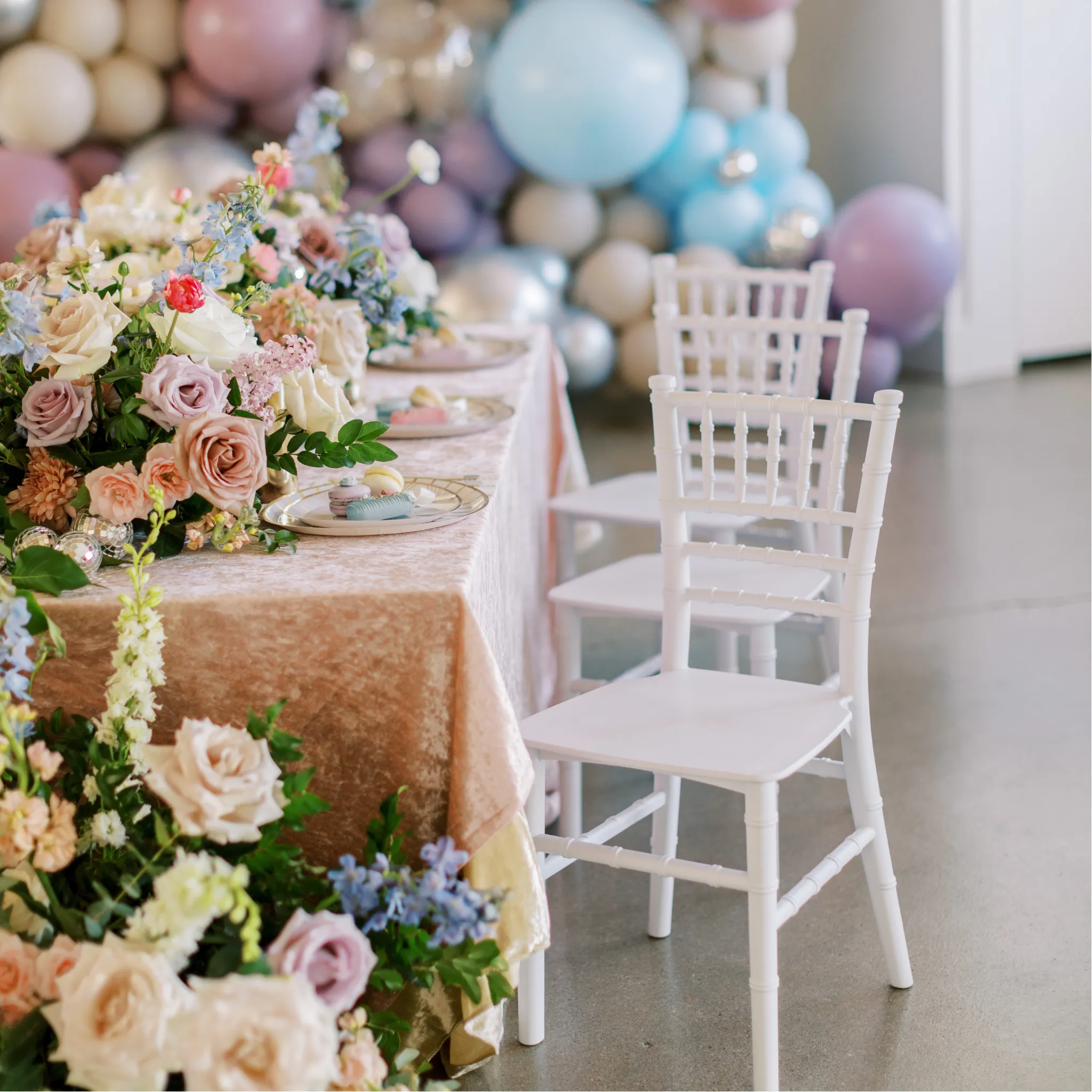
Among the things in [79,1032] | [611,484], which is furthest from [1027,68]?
[79,1032]

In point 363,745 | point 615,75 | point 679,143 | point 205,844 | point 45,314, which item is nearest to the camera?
point 205,844

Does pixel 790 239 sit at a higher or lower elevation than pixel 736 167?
lower

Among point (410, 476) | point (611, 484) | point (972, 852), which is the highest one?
point (410, 476)

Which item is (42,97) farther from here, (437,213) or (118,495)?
(118,495)

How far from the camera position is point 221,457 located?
145cm

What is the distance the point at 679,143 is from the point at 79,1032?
5044mm

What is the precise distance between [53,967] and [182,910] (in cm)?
14

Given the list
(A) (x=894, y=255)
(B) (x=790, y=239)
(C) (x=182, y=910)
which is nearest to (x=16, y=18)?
(B) (x=790, y=239)

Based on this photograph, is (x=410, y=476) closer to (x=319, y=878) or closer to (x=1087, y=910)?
(x=319, y=878)

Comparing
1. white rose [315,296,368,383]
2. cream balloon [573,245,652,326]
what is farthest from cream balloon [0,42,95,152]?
white rose [315,296,368,383]

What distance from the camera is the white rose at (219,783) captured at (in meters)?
1.21

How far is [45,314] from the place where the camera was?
1569 mm

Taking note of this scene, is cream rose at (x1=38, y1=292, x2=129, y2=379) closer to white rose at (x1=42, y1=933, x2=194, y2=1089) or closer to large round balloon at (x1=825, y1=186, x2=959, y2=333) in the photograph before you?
white rose at (x1=42, y1=933, x2=194, y2=1089)

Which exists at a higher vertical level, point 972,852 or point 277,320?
point 277,320
